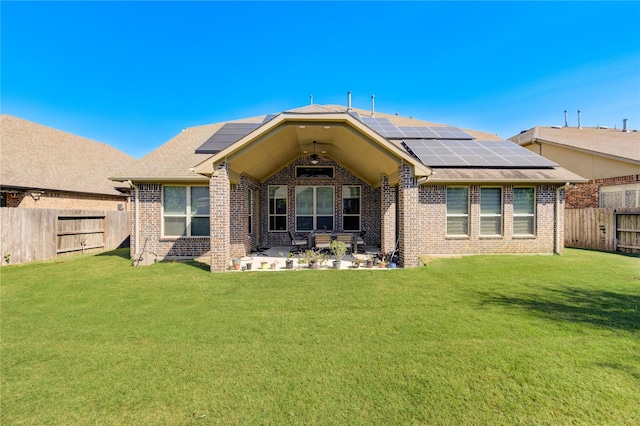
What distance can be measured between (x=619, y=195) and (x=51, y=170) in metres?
29.2

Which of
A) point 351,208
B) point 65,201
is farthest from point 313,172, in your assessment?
point 65,201

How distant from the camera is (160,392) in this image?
310 cm

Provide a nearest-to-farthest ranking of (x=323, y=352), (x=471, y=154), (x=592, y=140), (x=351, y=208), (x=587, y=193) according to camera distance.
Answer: (x=323, y=352)
(x=471, y=154)
(x=351, y=208)
(x=587, y=193)
(x=592, y=140)

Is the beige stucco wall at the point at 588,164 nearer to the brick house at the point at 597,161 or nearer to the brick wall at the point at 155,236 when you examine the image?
the brick house at the point at 597,161

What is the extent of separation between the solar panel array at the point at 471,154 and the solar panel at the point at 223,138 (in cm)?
695

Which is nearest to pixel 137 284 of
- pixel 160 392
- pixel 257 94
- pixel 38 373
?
pixel 38 373

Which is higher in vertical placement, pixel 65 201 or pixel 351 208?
pixel 65 201

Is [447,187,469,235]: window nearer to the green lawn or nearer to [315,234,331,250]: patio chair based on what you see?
the green lawn

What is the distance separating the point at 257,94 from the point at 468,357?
22029 mm

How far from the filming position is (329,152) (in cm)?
1284

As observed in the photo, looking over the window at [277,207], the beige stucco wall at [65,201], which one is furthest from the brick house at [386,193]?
the beige stucco wall at [65,201]

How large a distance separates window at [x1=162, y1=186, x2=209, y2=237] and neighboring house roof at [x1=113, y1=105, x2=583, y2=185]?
832 millimetres

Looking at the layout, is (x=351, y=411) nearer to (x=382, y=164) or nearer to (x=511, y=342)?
(x=511, y=342)

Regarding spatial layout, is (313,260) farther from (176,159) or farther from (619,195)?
(619,195)
